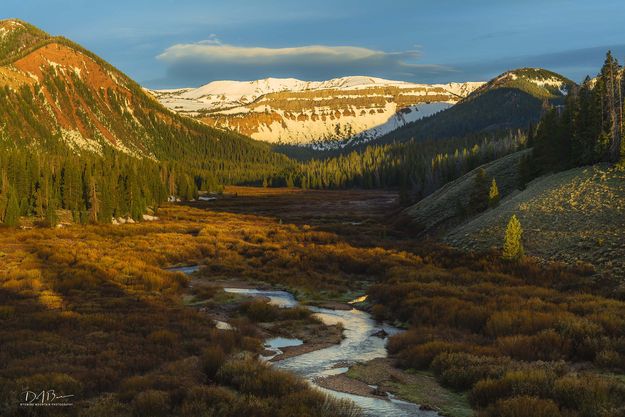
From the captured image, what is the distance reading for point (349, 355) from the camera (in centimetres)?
1827

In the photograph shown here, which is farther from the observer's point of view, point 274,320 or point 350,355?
point 274,320

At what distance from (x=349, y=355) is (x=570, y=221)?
32.1m

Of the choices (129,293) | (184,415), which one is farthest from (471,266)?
(184,415)

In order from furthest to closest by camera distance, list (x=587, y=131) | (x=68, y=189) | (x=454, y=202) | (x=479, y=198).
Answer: (x=68, y=189) < (x=454, y=202) < (x=479, y=198) < (x=587, y=131)

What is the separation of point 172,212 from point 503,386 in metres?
93.8

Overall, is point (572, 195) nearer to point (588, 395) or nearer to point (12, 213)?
point (588, 395)

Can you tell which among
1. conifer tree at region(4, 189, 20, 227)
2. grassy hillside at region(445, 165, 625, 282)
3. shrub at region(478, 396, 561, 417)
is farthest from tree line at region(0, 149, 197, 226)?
shrub at region(478, 396, 561, 417)

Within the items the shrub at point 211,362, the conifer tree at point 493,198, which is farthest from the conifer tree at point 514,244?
the shrub at point 211,362

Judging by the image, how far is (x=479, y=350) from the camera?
16688mm

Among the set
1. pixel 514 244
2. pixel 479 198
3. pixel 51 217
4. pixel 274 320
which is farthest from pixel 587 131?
pixel 51 217

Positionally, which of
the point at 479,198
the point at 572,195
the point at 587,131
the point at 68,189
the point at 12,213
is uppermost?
the point at 587,131

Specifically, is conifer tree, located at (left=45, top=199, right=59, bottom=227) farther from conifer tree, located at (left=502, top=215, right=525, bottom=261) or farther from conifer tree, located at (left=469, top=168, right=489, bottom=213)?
conifer tree, located at (left=502, top=215, right=525, bottom=261)

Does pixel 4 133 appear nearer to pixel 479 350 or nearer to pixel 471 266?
pixel 471 266

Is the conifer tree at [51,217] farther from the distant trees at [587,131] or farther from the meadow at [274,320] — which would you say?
the distant trees at [587,131]
